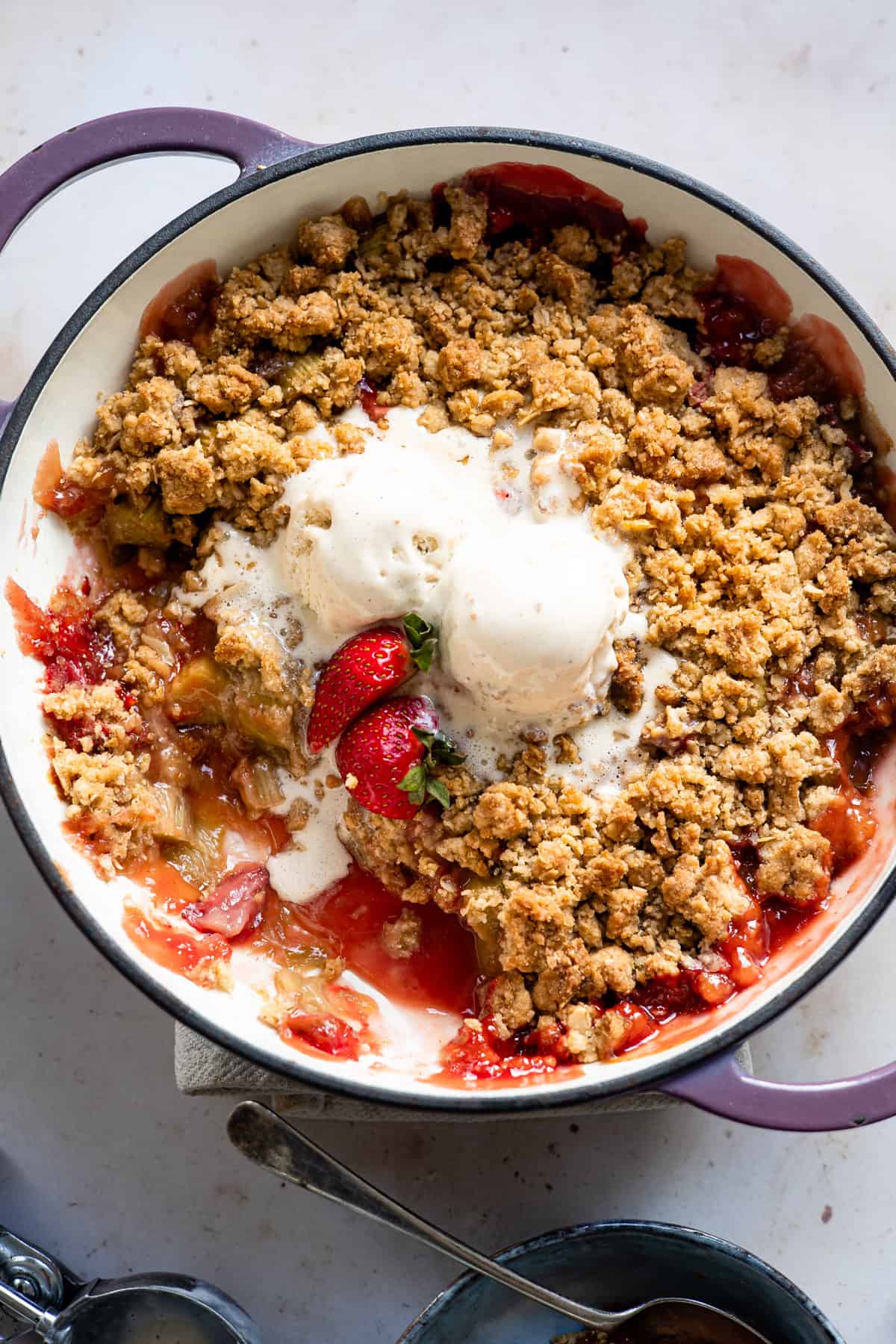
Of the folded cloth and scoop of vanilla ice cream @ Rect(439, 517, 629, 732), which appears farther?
the folded cloth

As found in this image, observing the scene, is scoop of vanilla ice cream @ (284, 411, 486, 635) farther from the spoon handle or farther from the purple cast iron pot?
the spoon handle

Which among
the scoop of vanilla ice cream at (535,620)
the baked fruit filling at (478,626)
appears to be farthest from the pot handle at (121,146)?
the scoop of vanilla ice cream at (535,620)

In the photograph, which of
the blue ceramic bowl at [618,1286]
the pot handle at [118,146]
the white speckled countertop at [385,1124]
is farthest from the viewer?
the white speckled countertop at [385,1124]

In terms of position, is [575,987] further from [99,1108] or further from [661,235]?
[661,235]

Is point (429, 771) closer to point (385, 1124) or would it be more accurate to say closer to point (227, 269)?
point (385, 1124)

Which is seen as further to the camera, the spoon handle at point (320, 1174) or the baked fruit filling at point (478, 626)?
the spoon handle at point (320, 1174)

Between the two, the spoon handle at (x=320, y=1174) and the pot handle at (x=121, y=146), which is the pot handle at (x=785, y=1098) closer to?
the spoon handle at (x=320, y=1174)

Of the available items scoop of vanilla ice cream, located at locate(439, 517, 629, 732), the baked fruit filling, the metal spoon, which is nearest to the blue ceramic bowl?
the metal spoon
